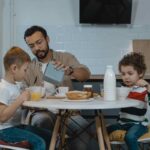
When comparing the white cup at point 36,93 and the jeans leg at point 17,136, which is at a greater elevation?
the white cup at point 36,93

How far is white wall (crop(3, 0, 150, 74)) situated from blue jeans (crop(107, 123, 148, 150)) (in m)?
1.87

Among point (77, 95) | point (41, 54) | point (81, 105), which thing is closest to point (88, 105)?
point (81, 105)

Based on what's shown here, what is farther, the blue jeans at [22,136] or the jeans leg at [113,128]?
the jeans leg at [113,128]

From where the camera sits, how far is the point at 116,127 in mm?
2348

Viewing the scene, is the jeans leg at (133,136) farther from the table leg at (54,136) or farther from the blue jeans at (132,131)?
the table leg at (54,136)

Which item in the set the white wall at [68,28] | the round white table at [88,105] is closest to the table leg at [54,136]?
the round white table at [88,105]

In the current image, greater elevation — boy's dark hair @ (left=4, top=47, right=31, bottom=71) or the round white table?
boy's dark hair @ (left=4, top=47, right=31, bottom=71)

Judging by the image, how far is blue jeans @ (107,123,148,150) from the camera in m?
2.12

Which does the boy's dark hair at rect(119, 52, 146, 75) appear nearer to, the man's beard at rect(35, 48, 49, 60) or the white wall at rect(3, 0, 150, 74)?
the man's beard at rect(35, 48, 49, 60)

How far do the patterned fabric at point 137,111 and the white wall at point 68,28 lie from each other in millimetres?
1858

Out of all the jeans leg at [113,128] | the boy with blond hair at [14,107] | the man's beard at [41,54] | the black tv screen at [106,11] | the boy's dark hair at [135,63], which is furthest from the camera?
the black tv screen at [106,11]

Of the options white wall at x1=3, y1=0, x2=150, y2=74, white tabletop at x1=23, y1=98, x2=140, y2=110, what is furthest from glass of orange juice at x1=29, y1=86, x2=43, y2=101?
white wall at x1=3, y1=0, x2=150, y2=74

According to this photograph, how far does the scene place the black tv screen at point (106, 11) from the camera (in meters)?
4.11

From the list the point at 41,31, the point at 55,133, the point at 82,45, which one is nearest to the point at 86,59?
the point at 82,45
